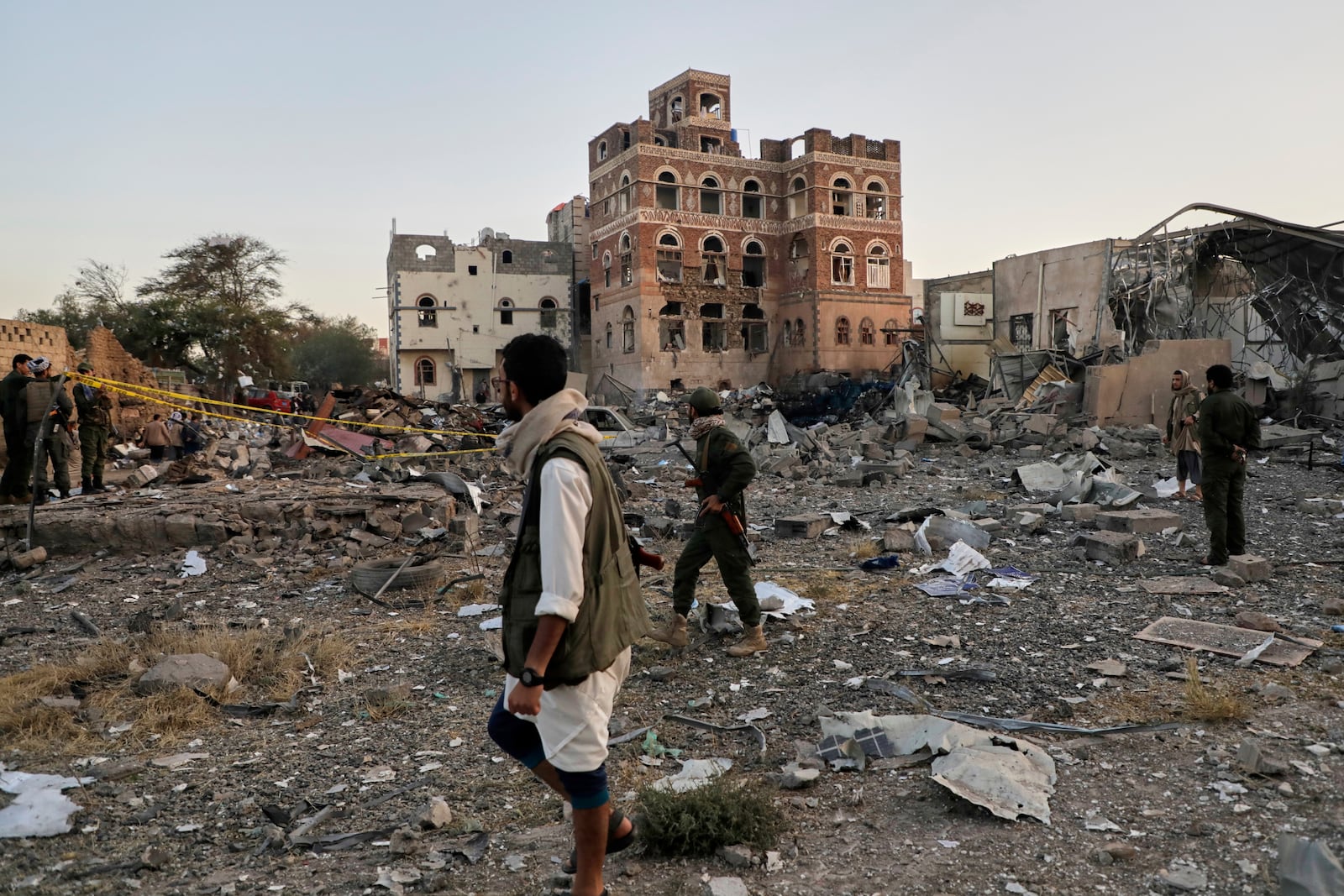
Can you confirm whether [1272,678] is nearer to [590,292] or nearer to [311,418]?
[311,418]

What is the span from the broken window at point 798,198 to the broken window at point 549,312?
1222cm

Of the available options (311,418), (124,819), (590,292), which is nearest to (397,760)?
(124,819)

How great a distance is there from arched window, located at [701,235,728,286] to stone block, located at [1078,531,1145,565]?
30.3 meters

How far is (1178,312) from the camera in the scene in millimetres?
20125

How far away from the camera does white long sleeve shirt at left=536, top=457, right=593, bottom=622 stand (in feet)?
6.77

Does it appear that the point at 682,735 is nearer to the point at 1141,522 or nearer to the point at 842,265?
the point at 1141,522

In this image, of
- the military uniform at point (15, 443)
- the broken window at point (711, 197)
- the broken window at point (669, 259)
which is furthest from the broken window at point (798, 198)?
the military uniform at point (15, 443)

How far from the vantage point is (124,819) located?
3.07 meters

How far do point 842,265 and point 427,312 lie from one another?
63.5 feet

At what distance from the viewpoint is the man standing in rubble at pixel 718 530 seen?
475 centimetres

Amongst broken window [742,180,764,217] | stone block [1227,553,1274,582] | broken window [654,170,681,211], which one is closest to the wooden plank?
stone block [1227,553,1274,582]

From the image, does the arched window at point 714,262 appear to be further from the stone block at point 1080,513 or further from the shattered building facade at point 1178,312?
the stone block at point 1080,513

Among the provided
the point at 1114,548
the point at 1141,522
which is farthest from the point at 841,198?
the point at 1114,548

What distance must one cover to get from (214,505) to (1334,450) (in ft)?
52.2
